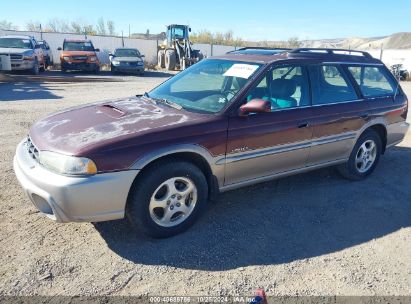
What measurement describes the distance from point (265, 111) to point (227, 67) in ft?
3.19

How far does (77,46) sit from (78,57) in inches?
45.8

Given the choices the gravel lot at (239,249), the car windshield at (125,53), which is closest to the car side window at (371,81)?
the gravel lot at (239,249)

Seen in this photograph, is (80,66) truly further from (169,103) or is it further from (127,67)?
(169,103)

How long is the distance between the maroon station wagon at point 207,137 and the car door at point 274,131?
1 centimetres

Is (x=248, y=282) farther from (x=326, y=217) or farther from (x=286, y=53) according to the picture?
(x=286, y=53)

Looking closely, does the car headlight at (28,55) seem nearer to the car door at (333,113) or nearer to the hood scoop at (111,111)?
the hood scoop at (111,111)

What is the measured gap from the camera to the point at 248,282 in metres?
3.02

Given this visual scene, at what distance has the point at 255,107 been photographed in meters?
3.70

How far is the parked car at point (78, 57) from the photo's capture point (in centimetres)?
2039

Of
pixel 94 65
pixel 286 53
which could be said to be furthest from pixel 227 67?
pixel 94 65

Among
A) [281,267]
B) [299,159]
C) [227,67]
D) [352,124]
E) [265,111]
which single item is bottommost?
[281,267]

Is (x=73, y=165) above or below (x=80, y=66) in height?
above

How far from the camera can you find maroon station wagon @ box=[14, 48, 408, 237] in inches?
123

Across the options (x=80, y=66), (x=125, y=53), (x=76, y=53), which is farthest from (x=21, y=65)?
(x=125, y=53)
